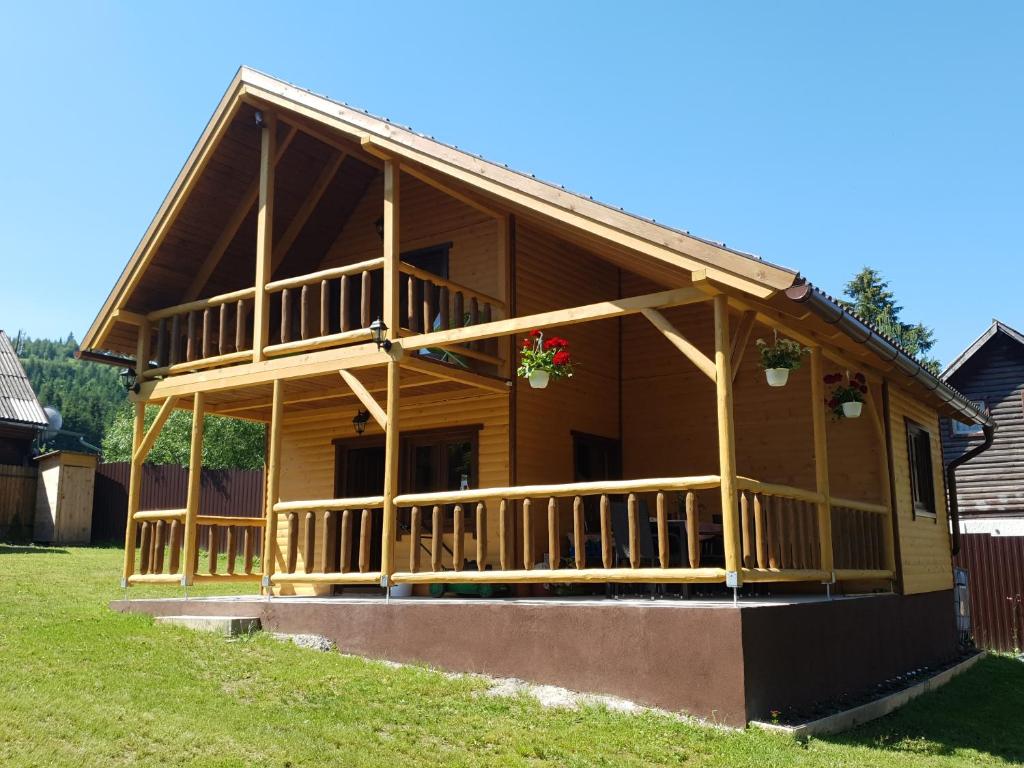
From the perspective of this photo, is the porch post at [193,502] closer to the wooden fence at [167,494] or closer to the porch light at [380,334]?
the porch light at [380,334]

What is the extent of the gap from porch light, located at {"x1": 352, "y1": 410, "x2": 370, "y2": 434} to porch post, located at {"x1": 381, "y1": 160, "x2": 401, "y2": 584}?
9.02ft

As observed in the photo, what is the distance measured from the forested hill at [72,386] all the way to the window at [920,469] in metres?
56.0

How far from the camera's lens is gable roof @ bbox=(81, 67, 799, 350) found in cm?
824

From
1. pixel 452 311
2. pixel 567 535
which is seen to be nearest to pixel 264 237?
pixel 452 311

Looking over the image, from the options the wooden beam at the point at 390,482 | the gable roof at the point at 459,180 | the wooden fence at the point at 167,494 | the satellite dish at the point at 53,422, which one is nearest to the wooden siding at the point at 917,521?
the gable roof at the point at 459,180

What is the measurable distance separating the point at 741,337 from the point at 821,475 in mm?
1968

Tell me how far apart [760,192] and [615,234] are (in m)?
10.2

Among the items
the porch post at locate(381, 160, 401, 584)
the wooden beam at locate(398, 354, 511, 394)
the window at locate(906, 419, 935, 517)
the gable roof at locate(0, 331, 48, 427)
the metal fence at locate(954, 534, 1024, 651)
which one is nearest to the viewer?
the porch post at locate(381, 160, 401, 584)

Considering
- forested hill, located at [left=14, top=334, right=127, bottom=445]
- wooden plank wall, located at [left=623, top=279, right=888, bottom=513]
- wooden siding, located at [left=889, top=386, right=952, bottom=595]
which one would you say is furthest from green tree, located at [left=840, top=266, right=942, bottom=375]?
forested hill, located at [left=14, top=334, right=127, bottom=445]

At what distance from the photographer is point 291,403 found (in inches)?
545

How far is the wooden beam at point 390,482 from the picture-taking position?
10078 millimetres

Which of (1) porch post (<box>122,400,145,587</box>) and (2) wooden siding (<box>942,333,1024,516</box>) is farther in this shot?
(2) wooden siding (<box>942,333,1024,516</box>)

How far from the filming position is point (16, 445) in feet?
82.1

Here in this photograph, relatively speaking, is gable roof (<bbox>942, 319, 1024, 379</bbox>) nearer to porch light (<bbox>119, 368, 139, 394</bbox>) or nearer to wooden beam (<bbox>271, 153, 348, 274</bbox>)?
wooden beam (<bbox>271, 153, 348, 274</bbox>)
